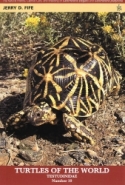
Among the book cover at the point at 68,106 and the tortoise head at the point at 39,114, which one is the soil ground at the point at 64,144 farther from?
the tortoise head at the point at 39,114

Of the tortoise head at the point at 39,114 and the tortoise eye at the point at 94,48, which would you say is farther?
the tortoise eye at the point at 94,48

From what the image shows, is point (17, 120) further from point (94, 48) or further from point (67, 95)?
point (94, 48)

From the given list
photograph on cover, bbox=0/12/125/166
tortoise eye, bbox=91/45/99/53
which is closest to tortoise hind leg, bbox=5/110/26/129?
photograph on cover, bbox=0/12/125/166

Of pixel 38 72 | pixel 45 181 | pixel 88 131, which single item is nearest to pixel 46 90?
pixel 38 72

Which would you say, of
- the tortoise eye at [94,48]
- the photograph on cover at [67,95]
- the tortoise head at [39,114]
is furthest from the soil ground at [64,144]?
the tortoise eye at [94,48]

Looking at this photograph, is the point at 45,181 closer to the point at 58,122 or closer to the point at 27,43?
the point at 58,122

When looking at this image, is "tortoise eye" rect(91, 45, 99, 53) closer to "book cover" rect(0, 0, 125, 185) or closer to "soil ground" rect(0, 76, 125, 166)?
"book cover" rect(0, 0, 125, 185)

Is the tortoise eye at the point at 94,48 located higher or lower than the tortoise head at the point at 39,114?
higher

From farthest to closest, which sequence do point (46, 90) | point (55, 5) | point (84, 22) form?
point (84, 22)
point (55, 5)
point (46, 90)
